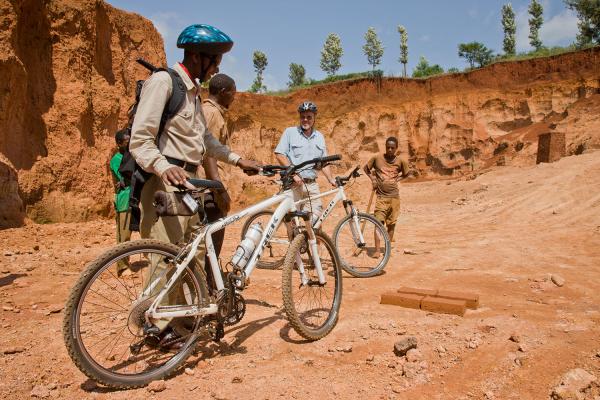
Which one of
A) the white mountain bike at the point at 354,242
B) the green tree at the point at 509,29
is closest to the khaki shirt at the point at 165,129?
the white mountain bike at the point at 354,242

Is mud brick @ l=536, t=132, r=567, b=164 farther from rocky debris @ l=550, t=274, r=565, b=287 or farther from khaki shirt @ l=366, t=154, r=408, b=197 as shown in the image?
rocky debris @ l=550, t=274, r=565, b=287

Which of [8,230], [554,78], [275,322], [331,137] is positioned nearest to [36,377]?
[275,322]

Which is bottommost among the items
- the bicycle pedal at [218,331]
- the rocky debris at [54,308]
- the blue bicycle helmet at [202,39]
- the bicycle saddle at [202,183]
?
the rocky debris at [54,308]

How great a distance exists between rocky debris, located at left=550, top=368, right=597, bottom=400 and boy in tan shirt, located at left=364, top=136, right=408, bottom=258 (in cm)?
444

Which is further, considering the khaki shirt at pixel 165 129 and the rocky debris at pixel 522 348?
the rocky debris at pixel 522 348

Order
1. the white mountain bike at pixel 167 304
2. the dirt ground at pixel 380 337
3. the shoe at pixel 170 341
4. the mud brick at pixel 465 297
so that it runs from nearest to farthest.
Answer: the white mountain bike at pixel 167 304
the dirt ground at pixel 380 337
the shoe at pixel 170 341
the mud brick at pixel 465 297

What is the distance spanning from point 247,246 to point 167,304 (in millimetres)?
674

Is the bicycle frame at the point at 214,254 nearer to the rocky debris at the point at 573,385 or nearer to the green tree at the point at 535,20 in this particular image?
the rocky debris at the point at 573,385

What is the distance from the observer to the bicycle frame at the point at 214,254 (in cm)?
262

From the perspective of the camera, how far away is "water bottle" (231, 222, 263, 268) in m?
3.02

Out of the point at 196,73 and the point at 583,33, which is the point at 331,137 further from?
the point at 196,73

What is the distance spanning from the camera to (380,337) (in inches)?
131

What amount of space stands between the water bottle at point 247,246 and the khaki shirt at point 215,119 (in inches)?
49.0

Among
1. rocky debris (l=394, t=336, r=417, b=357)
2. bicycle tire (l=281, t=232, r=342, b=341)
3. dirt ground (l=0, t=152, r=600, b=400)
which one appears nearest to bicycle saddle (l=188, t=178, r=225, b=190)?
bicycle tire (l=281, t=232, r=342, b=341)
